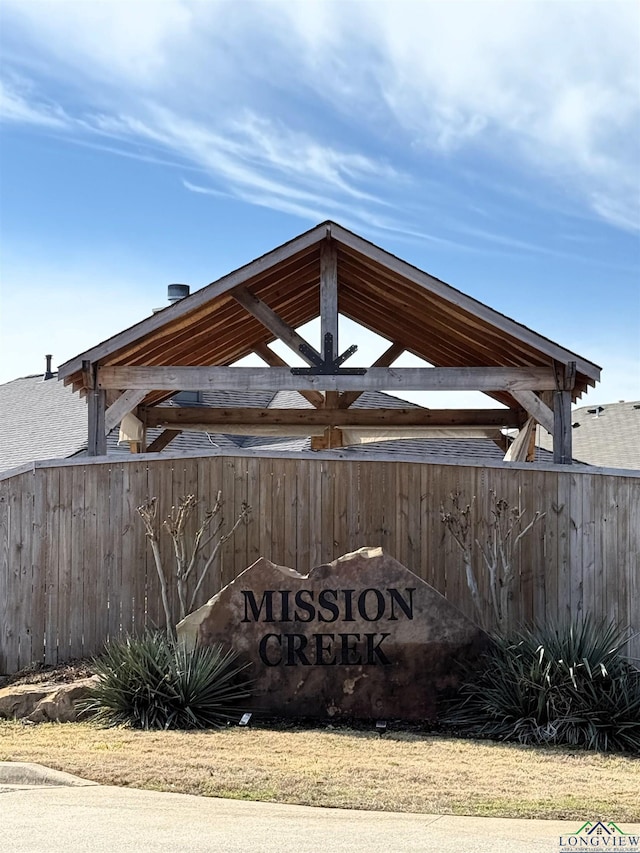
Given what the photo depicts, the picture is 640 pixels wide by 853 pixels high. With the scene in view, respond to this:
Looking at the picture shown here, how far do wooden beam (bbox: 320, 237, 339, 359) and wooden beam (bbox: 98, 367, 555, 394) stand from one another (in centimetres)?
46

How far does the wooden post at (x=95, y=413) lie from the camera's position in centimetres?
1298

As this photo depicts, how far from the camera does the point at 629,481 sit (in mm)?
10445

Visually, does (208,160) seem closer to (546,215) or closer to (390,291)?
(390,291)

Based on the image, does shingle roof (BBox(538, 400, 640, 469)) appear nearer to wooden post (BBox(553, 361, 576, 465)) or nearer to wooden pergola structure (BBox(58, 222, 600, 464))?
wooden pergola structure (BBox(58, 222, 600, 464))

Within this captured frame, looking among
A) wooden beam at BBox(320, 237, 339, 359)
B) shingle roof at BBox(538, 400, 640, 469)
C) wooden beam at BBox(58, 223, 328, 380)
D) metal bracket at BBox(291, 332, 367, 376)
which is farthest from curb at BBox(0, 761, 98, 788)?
shingle roof at BBox(538, 400, 640, 469)

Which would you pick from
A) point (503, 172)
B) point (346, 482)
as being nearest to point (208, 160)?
point (503, 172)

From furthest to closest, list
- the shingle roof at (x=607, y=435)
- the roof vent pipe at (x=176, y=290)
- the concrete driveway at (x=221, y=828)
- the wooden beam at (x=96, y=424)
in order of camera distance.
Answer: the shingle roof at (x=607, y=435), the roof vent pipe at (x=176, y=290), the wooden beam at (x=96, y=424), the concrete driveway at (x=221, y=828)

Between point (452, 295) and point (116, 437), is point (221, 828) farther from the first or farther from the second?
point (116, 437)

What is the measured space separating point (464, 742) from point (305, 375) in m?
5.65

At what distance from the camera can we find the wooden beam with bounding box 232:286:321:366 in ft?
42.4

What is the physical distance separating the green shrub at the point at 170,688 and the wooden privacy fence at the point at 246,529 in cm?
157

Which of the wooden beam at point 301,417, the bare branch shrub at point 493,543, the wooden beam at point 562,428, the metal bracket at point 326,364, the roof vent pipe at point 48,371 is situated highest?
the roof vent pipe at point 48,371

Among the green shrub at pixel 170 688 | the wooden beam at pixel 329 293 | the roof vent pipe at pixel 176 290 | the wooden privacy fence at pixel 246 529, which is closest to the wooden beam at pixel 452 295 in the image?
the wooden beam at pixel 329 293

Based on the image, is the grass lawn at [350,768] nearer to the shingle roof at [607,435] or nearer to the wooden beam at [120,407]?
the wooden beam at [120,407]
